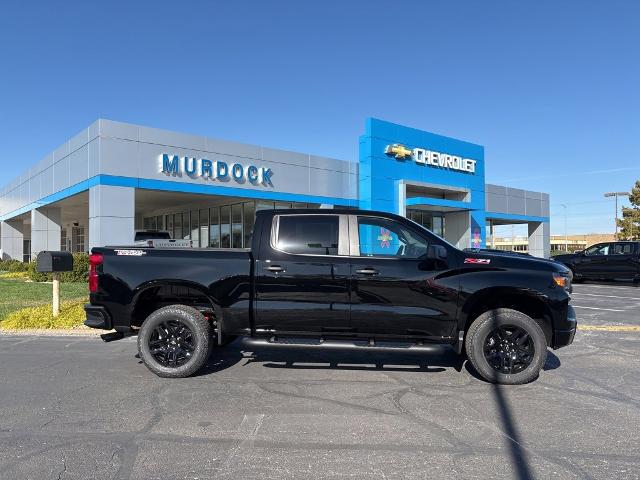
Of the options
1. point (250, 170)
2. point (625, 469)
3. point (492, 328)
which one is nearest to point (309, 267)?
point (492, 328)

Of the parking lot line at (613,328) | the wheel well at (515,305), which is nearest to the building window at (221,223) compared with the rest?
the parking lot line at (613,328)

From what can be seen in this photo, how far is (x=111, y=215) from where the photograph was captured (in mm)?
16891

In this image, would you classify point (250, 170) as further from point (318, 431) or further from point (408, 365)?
point (318, 431)

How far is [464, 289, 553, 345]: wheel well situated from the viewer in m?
5.71

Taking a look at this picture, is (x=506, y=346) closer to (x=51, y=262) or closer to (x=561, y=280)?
(x=561, y=280)

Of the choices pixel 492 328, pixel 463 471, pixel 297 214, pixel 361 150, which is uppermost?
pixel 361 150

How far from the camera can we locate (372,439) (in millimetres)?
4027

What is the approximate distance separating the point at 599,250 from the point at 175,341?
65.1ft

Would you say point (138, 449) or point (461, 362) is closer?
point (138, 449)

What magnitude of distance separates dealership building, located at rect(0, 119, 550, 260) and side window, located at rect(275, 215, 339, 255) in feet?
41.1

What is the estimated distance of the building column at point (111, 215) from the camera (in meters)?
16.6

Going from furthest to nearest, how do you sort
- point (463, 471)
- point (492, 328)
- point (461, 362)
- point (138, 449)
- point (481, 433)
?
point (461, 362)
point (492, 328)
point (481, 433)
point (138, 449)
point (463, 471)

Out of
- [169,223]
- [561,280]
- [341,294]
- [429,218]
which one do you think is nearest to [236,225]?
[169,223]

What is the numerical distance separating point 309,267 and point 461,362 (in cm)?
267
